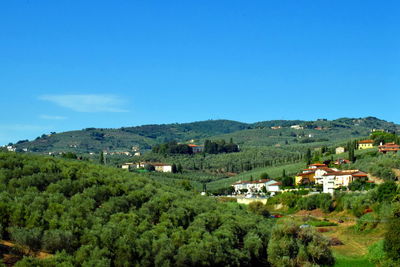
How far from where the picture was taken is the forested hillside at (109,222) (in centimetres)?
2852

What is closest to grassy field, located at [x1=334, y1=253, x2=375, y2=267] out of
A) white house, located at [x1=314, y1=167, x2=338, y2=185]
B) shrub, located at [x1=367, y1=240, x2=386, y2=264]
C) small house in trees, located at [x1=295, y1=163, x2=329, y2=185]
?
shrub, located at [x1=367, y1=240, x2=386, y2=264]

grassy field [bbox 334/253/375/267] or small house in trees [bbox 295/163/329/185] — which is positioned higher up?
small house in trees [bbox 295/163/329/185]

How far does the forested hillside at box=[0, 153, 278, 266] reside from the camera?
28.5 metres

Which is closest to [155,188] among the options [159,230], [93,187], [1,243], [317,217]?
[93,187]

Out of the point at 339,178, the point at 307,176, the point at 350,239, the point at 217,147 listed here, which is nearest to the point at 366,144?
the point at 307,176

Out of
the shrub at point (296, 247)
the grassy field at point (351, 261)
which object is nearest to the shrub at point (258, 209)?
the grassy field at point (351, 261)

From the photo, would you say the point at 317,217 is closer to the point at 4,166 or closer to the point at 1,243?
the point at 4,166

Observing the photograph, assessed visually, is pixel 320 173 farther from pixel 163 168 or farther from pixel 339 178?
pixel 163 168

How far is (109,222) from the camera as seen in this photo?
31.7 m

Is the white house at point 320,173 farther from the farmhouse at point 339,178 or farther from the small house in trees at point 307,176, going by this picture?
the farmhouse at point 339,178

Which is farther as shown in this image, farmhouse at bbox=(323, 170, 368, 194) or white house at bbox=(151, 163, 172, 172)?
white house at bbox=(151, 163, 172, 172)

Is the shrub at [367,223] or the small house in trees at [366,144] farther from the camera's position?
the small house in trees at [366,144]

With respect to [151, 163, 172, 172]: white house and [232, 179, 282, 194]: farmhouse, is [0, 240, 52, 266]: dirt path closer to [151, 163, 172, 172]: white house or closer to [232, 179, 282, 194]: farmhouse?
[232, 179, 282, 194]: farmhouse

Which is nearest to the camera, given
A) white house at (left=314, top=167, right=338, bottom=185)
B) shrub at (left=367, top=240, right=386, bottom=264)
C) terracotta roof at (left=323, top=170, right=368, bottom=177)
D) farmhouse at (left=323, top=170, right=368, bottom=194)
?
shrub at (left=367, top=240, right=386, bottom=264)
